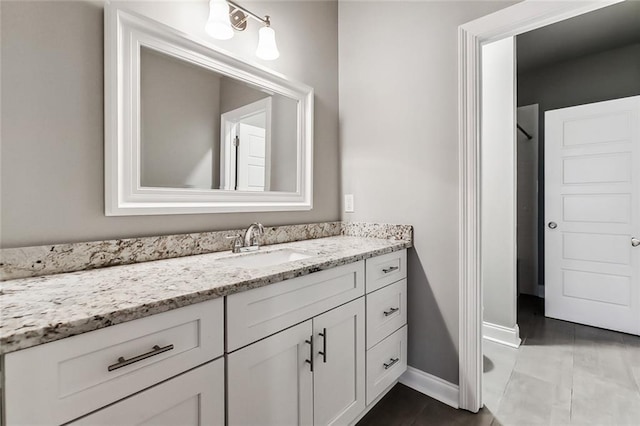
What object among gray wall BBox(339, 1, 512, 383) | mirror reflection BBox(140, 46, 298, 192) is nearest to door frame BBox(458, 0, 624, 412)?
gray wall BBox(339, 1, 512, 383)

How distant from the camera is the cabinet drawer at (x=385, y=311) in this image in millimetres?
1500

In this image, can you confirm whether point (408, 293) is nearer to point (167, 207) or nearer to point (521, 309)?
point (167, 207)

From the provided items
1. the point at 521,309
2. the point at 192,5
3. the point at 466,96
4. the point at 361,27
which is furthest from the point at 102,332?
the point at 521,309

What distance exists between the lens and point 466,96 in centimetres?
159

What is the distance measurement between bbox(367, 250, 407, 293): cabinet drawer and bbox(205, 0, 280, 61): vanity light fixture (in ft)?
4.03

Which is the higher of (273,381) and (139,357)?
(139,357)

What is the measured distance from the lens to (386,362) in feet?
5.31

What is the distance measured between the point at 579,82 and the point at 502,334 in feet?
9.74

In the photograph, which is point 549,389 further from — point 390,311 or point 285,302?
point 285,302

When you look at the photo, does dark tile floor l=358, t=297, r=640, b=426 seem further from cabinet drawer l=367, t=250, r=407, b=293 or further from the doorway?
the doorway

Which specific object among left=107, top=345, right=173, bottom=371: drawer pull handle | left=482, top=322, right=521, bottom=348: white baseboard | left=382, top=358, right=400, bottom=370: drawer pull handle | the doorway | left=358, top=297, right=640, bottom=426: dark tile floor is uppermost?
the doorway

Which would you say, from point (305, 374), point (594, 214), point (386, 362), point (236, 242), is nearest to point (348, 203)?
point (236, 242)

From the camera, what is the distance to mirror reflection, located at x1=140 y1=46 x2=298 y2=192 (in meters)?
1.29

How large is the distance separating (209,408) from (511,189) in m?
2.45
